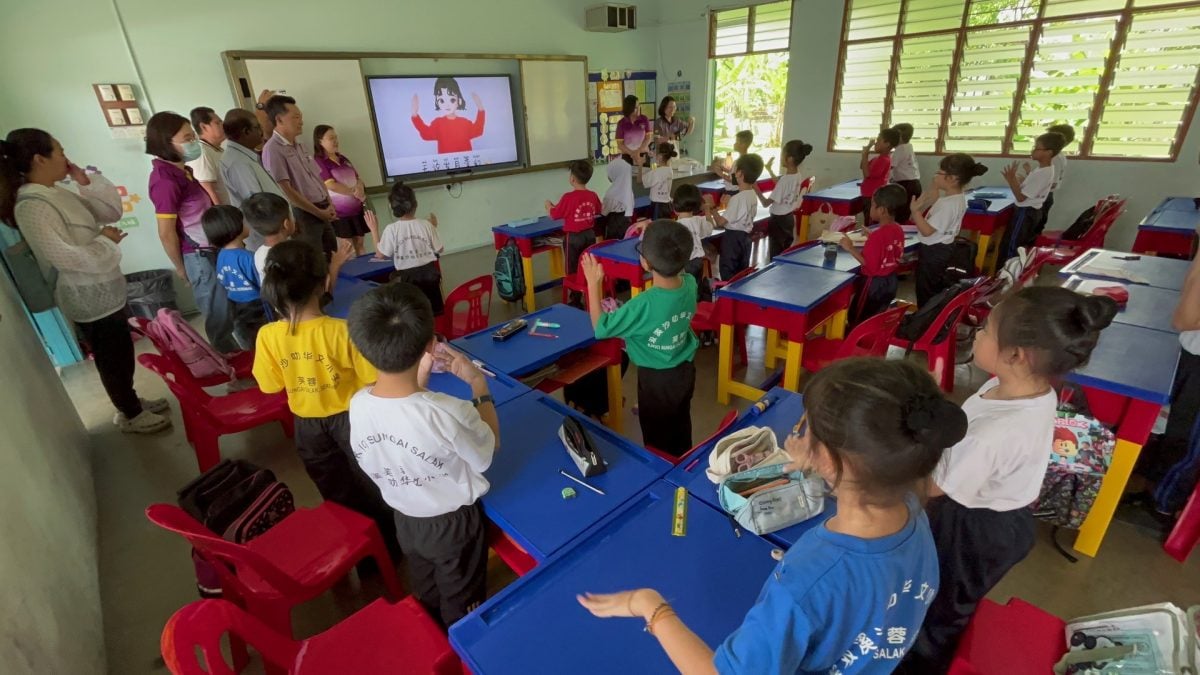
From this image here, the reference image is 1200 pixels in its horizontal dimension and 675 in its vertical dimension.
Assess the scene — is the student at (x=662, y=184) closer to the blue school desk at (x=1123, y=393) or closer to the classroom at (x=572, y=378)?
the classroom at (x=572, y=378)

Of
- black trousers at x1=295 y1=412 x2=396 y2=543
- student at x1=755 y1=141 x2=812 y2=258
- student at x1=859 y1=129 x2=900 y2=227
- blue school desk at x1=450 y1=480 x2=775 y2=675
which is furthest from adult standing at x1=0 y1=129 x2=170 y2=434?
student at x1=859 y1=129 x2=900 y2=227

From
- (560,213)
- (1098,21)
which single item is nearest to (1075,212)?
(1098,21)

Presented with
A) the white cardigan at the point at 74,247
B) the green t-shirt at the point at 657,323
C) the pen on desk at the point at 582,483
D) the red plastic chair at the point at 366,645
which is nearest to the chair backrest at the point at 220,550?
the red plastic chair at the point at 366,645

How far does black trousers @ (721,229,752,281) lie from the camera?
4.14m

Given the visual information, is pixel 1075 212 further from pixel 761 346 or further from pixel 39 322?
pixel 39 322

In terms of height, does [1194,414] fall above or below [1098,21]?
below

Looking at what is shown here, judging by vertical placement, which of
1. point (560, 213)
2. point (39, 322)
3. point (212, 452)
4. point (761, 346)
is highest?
point (560, 213)

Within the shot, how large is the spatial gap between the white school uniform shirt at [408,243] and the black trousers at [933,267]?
3379mm

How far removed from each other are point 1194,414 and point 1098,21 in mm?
5022

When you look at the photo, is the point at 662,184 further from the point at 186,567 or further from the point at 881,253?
the point at 186,567

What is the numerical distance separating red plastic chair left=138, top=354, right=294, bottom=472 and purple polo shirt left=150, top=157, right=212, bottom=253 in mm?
1038

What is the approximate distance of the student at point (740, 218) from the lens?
392 centimetres

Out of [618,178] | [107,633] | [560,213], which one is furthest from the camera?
[618,178]

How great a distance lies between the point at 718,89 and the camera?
25.9ft
